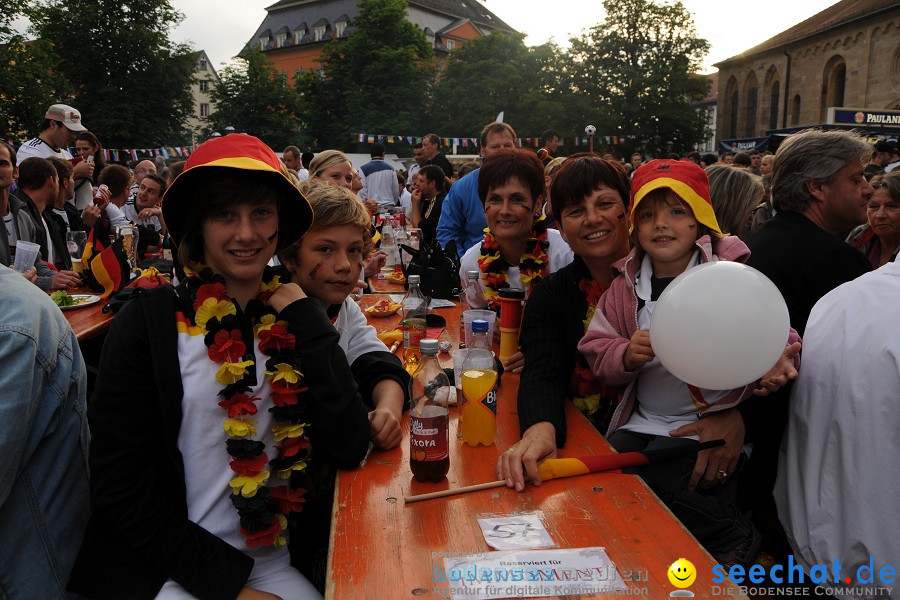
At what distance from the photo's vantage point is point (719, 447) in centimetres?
218

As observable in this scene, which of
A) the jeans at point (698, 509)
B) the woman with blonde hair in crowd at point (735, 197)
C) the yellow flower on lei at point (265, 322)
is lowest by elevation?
the jeans at point (698, 509)

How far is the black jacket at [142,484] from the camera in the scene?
5.39 ft

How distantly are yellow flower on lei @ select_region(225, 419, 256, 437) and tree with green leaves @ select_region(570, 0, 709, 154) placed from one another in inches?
1608

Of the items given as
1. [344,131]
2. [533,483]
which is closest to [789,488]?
[533,483]

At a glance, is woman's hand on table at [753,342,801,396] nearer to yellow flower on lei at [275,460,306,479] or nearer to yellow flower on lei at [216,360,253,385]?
yellow flower on lei at [275,460,306,479]

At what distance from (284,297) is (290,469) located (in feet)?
1.85

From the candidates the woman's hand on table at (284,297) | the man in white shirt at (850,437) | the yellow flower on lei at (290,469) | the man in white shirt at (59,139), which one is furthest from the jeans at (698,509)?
the man in white shirt at (59,139)

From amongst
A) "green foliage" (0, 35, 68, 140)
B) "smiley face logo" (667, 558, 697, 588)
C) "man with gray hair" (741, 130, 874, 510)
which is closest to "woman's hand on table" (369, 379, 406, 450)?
"smiley face logo" (667, 558, 697, 588)

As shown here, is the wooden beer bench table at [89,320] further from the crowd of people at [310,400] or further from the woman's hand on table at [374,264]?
the woman's hand on table at [374,264]

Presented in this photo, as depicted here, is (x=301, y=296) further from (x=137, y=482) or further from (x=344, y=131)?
(x=344, y=131)

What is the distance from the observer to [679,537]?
1501 millimetres

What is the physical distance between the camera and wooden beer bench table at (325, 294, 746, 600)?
1.34m

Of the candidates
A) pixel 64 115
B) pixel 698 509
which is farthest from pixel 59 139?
pixel 698 509

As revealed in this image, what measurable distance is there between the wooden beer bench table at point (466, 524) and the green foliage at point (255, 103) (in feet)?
146
